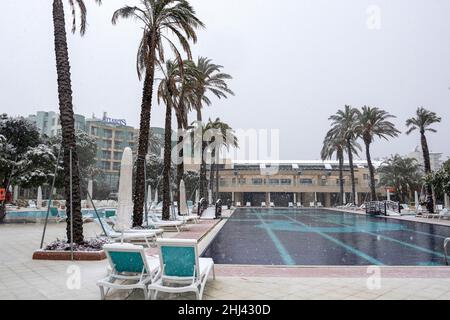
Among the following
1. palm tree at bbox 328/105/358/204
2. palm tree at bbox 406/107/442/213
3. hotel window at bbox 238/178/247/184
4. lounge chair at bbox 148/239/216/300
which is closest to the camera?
lounge chair at bbox 148/239/216/300

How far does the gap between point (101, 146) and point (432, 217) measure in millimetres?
82971

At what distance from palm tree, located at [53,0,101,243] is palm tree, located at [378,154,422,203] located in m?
56.0

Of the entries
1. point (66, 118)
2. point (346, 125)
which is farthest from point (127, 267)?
point (346, 125)

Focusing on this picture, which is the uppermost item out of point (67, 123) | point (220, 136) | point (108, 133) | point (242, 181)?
point (108, 133)

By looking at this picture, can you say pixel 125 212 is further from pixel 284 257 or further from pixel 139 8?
pixel 139 8

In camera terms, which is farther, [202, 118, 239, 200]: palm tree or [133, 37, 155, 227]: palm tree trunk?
[202, 118, 239, 200]: palm tree

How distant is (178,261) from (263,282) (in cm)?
184

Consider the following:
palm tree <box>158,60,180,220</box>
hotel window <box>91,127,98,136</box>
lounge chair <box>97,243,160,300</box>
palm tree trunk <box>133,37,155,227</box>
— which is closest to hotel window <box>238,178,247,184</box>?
palm tree <box>158,60,180,220</box>

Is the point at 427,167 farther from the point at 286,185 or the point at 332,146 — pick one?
the point at 286,185

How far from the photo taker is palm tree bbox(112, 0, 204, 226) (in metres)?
14.4

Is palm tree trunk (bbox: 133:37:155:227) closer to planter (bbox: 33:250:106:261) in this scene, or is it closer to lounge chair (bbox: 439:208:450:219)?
planter (bbox: 33:250:106:261)

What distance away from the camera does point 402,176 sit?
55875mm

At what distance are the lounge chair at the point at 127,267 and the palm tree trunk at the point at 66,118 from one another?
434cm
